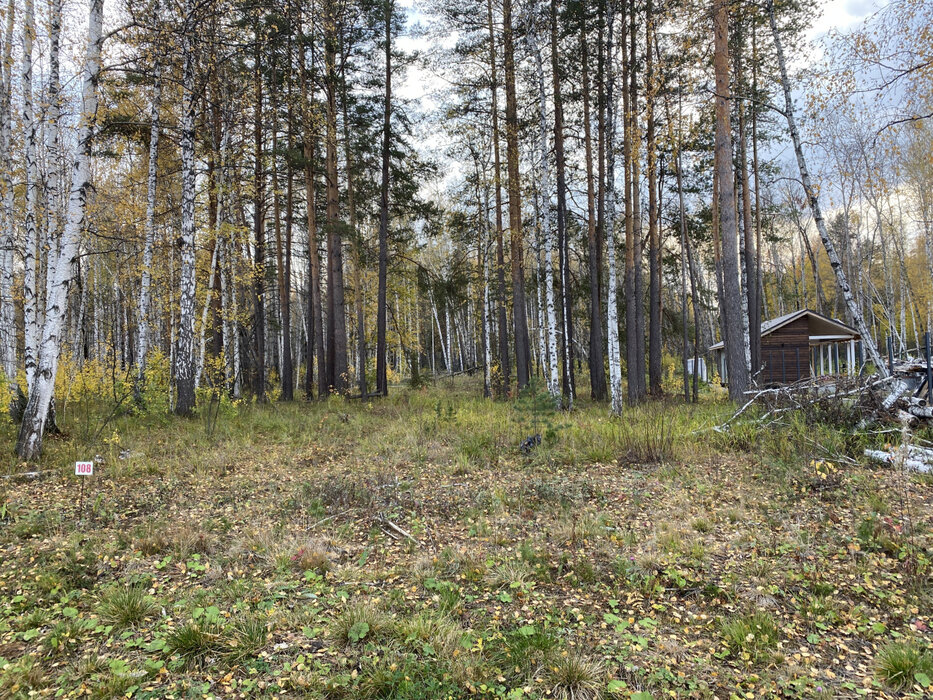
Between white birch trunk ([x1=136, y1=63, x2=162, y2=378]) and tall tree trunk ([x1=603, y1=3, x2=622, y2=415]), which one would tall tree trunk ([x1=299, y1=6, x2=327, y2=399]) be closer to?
white birch trunk ([x1=136, y1=63, x2=162, y2=378])

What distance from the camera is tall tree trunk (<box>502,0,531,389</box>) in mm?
12083

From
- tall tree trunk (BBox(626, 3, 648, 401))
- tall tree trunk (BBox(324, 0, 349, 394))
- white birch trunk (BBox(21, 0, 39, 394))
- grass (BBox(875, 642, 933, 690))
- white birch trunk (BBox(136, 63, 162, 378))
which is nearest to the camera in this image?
grass (BBox(875, 642, 933, 690))

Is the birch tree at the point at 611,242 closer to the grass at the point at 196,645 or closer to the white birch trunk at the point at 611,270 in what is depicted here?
the white birch trunk at the point at 611,270

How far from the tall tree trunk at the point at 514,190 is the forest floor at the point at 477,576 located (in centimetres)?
724

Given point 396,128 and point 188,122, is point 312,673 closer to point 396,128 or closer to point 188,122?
point 188,122

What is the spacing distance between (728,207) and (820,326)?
1553 cm

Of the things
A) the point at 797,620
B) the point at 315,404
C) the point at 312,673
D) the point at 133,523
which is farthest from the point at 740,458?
the point at 315,404

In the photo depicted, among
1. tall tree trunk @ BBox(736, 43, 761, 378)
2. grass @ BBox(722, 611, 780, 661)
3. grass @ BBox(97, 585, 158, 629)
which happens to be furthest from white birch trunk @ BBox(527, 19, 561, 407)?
grass @ BBox(97, 585, 158, 629)

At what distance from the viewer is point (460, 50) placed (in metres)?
12.3

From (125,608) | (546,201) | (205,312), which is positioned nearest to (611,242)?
(546,201)

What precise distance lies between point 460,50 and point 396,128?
9.53 feet

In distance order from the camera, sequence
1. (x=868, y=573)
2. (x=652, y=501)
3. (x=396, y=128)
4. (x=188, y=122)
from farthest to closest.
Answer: (x=396, y=128) < (x=188, y=122) < (x=652, y=501) < (x=868, y=573)

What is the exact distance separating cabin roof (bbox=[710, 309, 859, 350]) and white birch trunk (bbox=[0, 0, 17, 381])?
78.5 ft

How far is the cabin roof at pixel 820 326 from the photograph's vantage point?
18828 mm
